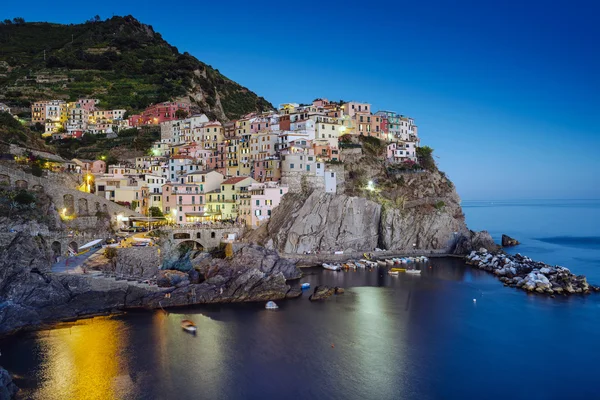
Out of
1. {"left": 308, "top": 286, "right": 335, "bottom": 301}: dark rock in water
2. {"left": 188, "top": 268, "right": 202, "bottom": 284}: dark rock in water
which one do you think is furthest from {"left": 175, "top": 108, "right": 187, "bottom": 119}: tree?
{"left": 308, "top": 286, "right": 335, "bottom": 301}: dark rock in water

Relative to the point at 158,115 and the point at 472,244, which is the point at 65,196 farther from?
the point at 472,244

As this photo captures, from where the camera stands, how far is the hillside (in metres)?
75.4

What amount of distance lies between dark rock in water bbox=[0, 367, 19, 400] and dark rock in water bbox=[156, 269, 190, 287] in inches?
520

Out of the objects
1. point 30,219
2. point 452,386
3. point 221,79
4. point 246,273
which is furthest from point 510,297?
point 221,79

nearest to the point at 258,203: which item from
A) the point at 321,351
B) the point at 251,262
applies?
the point at 251,262

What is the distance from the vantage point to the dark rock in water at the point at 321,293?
3278 cm

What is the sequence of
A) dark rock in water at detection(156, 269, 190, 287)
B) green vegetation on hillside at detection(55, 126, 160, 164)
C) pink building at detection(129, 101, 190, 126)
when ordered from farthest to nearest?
pink building at detection(129, 101, 190, 126) → green vegetation on hillside at detection(55, 126, 160, 164) → dark rock in water at detection(156, 269, 190, 287)

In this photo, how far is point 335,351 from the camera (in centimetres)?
2427

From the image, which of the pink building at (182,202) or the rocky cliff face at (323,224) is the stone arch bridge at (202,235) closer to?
the pink building at (182,202)

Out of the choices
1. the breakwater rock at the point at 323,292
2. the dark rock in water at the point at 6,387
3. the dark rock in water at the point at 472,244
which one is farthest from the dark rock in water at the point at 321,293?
the dark rock in water at the point at 472,244

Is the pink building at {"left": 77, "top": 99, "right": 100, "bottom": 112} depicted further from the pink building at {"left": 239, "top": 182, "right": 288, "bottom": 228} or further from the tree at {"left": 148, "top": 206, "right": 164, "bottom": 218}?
the pink building at {"left": 239, "top": 182, "right": 288, "bottom": 228}

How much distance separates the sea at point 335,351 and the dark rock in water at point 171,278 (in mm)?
3014

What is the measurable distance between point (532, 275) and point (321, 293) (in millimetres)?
17763

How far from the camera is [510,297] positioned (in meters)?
34.8
